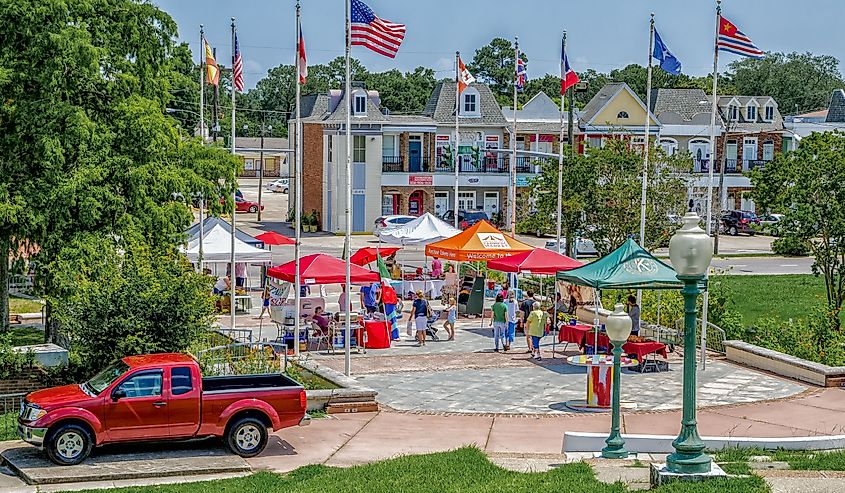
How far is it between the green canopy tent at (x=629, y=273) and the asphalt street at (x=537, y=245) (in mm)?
18925

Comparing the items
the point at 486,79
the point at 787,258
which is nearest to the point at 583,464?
the point at 787,258

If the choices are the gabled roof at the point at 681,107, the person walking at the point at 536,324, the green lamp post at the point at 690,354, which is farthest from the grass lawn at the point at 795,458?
the gabled roof at the point at 681,107

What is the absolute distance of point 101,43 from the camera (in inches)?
1071

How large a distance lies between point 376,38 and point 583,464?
11.7 metres

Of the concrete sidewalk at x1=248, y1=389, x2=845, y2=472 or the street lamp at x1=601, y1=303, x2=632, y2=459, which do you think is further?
the concrete sidewalk at x1=248, y1=389, x2=845, y2=472

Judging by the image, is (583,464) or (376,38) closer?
(583,464)

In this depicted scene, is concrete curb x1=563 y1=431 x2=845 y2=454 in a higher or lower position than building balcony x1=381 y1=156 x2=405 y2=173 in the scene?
lower

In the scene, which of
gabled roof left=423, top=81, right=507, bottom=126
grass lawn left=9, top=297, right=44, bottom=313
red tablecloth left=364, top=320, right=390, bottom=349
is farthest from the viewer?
gabled roof left=423, top=81, right=507, bottom=126

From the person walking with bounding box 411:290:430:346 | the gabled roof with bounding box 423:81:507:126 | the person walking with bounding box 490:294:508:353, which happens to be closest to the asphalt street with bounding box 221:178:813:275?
the gabled roof with bounding box 423:81:507:126

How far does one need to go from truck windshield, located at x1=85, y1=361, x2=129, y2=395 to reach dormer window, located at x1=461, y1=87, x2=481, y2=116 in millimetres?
56216

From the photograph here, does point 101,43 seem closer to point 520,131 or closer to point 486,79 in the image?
point 520,131

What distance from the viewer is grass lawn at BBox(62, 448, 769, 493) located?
13.0 meters

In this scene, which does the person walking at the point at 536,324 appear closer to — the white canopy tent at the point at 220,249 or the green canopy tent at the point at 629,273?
the green canopy tent at the point at 629,273

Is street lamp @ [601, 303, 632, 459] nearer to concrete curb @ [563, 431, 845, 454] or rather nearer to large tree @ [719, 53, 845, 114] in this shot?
concrete curb @ [563, 431, 845, 454]
